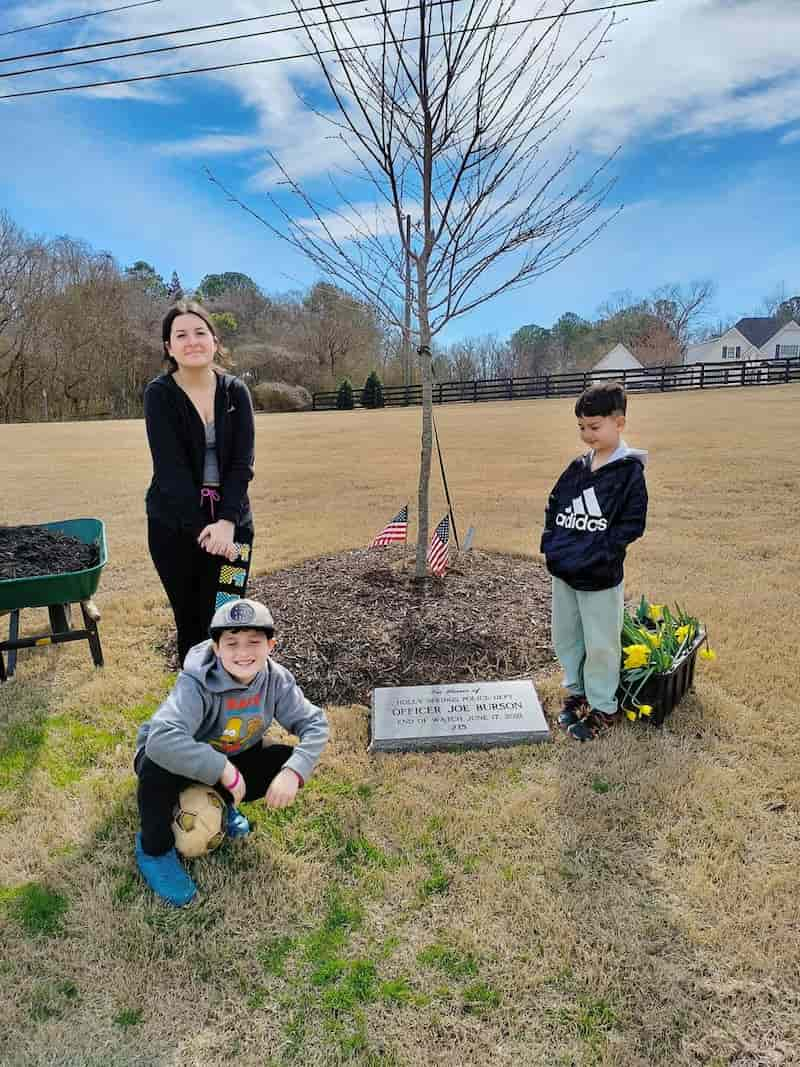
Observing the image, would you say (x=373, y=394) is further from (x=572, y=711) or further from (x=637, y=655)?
(x=637, y=655)

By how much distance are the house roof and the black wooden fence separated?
Answer: 21.2 metres

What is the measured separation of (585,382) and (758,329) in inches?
1273

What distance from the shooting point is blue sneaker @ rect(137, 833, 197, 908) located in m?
2.37

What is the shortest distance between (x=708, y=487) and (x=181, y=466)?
30.7 feet

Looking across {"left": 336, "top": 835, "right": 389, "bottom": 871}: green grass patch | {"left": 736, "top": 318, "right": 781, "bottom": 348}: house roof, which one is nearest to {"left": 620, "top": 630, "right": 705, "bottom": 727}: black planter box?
{"left": 336, "top": 835, "right": 389, "bottom": 871}: green grass patch

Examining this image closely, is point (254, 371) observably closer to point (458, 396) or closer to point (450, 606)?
point (458, 396)

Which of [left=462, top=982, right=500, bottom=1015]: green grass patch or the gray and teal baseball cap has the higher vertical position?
the gray and teal baseball cap

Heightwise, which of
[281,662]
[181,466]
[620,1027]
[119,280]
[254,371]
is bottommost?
[620,1027]

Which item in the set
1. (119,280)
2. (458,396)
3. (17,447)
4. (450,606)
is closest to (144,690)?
(450,606)

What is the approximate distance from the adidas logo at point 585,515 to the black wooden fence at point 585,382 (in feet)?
95.2

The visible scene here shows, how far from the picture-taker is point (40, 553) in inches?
164

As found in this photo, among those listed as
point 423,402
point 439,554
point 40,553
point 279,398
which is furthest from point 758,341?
point 40,553

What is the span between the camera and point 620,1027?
193cm

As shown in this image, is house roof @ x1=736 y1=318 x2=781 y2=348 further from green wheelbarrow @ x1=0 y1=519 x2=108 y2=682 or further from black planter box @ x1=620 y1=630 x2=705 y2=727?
green wheelbarrow @ x1=0 y1=519 x2=108 y2=682
